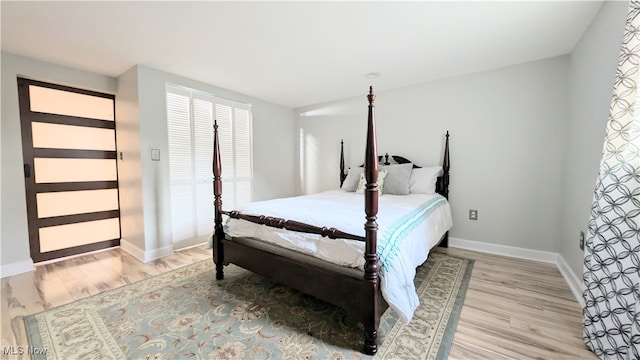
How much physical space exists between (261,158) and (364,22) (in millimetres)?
2775

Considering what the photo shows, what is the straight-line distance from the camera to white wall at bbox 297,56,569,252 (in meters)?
2.67

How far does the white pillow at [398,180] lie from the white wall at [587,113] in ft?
4.83

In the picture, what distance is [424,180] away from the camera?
10.3 feet

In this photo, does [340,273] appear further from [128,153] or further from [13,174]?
[13,174]

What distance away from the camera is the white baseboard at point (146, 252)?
2861 mm

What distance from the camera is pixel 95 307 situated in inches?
75.0

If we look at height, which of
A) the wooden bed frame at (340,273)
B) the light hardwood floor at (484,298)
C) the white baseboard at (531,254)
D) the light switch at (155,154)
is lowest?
the light hardwood floor at (484,298)

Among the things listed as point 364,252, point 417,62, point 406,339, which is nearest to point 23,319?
point 364,252

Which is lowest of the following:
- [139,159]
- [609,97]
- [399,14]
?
[139,159]

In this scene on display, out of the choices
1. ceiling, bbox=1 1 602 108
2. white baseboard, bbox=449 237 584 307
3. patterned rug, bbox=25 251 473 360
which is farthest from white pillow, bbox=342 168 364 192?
patterned rug, bbox=25 251 473 360

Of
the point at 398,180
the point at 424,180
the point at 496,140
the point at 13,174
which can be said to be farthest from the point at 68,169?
the point at 496,140

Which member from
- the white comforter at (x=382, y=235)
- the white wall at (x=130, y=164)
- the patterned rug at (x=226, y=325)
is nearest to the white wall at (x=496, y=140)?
the white comforter at (x=382, y=235)

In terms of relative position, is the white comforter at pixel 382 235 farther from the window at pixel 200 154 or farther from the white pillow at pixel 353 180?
the window at pixel 200 154

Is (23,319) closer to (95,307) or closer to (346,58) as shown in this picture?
(95,307)
